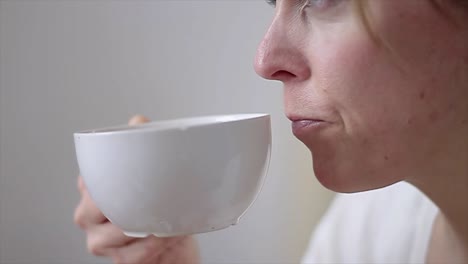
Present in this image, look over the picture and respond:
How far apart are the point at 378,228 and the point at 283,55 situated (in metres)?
0.45

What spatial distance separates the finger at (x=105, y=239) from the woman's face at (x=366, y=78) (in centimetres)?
26

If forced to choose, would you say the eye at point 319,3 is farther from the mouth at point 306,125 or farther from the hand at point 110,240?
the hand at point 110,240

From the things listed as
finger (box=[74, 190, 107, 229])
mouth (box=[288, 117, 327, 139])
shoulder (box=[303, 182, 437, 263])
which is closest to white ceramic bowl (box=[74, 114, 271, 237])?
mouth (box=[288, 117, 327, 139])

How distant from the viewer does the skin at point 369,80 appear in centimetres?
47

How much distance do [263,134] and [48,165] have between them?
53 centimetres

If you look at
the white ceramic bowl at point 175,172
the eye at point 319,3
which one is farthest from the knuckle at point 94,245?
the eye at point 319,3

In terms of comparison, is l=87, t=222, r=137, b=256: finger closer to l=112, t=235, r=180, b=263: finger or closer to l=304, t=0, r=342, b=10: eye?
l=112, t=235, r=180, b=263: finger

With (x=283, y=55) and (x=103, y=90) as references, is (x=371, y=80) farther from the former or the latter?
(x=103, y=90)

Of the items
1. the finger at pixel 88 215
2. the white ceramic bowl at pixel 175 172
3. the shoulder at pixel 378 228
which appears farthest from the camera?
the shoulder at pixel 378 228

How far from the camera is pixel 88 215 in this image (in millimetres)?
636

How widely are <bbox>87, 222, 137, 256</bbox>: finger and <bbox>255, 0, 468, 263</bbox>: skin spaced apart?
256 millimetres

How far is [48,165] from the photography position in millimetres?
862

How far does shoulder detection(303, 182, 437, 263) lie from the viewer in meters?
0.80

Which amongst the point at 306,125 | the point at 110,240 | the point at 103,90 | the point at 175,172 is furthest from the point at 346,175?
the point at 103,90
